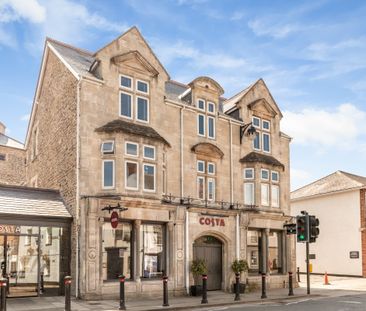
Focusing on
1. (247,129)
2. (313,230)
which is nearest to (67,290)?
(313,230)

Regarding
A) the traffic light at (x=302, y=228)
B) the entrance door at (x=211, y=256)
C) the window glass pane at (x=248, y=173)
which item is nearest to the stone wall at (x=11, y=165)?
the window glass pane at (x=248, y=173)

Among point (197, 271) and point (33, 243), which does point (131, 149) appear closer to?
point (33, 243)

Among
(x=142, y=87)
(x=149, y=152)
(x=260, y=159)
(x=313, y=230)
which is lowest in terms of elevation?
(x=313, y=230)

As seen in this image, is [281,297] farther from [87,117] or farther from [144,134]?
[87,117]

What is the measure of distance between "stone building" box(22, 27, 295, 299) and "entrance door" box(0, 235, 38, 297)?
1.64 m

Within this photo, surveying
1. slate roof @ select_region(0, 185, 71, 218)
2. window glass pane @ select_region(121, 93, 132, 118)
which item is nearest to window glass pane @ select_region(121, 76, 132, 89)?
window glass pane @ select_region(121, 93, 132, 118)

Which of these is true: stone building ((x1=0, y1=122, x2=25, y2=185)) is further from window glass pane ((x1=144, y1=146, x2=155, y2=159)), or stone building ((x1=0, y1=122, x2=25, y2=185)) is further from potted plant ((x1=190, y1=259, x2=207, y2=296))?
potted plant ((x1=190, y1=259, x2=207, y2=296))

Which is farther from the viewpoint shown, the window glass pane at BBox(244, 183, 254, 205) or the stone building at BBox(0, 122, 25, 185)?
the stone building at BBox(0, 122, 25, 185)

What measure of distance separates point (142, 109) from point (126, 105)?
871 millimetres

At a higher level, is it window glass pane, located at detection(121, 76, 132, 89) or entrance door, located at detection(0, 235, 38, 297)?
window glass pane, located at detection(121, 76, 132, 89)

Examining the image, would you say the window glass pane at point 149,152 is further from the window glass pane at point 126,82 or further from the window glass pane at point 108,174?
the window glass pane at point 126,82

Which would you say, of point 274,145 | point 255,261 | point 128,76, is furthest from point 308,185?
point 128,76

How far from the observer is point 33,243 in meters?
19.7

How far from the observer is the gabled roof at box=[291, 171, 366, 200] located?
36.4m
